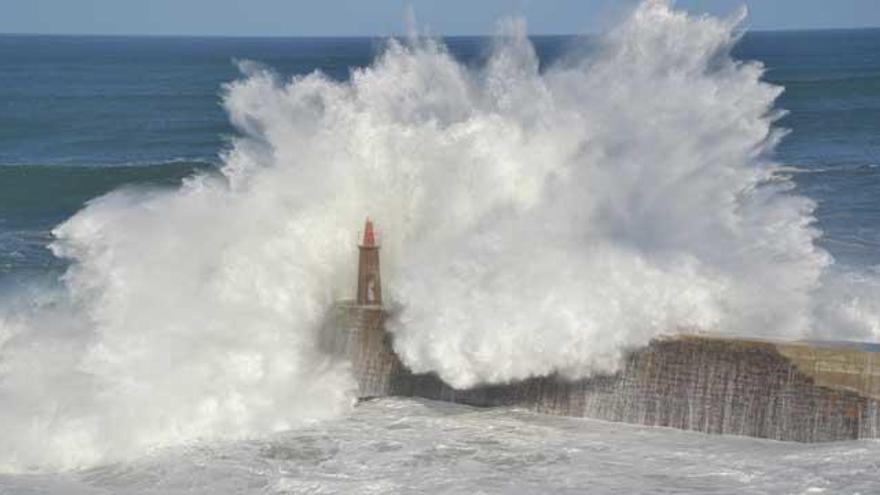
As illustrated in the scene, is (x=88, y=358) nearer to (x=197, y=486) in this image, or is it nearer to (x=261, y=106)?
(x=197, y=486)

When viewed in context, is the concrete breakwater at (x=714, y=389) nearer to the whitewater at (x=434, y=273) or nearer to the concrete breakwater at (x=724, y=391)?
the concrete breakwater at (x=724, y=391)

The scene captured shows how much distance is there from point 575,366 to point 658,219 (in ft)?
9.57

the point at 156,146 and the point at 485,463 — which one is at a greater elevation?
the point at 156,146

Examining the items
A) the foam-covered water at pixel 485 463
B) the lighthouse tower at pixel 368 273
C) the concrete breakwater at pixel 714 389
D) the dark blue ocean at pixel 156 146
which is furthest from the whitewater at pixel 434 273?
the dark blue ocean at pixel 156 146

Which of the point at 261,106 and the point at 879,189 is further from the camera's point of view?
Result: the point at 879,189

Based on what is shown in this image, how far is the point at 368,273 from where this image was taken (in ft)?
42.5

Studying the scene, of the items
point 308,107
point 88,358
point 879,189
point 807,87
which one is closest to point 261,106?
point 308,107

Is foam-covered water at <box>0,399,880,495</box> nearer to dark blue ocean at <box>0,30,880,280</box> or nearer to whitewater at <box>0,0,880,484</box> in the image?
whitewater at <box>0,0,880,484</box>

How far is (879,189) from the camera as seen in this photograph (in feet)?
81.3

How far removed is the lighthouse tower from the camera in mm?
12961

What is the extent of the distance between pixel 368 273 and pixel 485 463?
3031mm

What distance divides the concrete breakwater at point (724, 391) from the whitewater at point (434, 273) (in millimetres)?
187

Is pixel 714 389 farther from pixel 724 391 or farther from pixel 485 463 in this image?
pixel 485 463

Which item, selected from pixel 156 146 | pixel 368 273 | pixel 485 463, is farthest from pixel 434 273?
pixel 156 146
